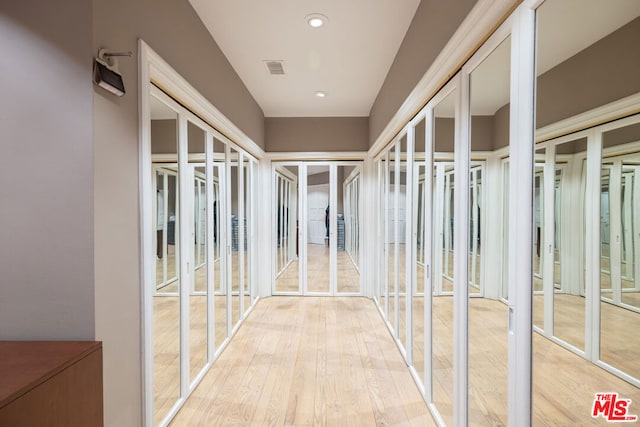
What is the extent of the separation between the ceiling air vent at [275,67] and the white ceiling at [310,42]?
50 mm

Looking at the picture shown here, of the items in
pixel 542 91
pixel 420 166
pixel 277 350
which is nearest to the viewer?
pixel 542 91

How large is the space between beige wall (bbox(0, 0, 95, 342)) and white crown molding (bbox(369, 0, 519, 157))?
1.56 meters

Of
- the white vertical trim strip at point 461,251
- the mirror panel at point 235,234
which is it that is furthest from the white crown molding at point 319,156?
the white vertical trim strip at point 461,251

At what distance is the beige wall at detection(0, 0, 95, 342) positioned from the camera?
4.43 feet

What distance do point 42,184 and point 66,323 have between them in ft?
1.84

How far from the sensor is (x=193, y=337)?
267 centimetres

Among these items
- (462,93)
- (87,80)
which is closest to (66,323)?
(87,80)

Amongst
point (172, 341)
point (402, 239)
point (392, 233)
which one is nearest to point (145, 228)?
point (172, 341)

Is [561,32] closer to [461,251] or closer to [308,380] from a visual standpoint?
[461,251]

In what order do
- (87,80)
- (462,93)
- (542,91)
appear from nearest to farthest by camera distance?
(542,91), (87,80), (462,93)

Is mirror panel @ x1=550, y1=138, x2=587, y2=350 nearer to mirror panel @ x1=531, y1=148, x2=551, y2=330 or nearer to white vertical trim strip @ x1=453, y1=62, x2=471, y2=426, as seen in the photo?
mirror panel @ x1=531, y1=148, x2=551, y2=330

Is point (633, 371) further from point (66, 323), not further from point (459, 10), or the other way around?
point (66, 323)

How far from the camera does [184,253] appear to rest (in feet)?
7.91

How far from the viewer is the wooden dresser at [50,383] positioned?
977 millimetres
